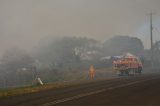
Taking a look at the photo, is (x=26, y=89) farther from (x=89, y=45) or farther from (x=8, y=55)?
(x=89, y=45)

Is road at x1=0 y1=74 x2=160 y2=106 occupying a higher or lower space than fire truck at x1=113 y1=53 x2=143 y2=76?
lower

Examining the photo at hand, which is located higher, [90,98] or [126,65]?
[126,65]

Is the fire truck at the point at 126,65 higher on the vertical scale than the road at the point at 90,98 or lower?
higher

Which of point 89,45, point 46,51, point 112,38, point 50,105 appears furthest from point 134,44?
point 50,105

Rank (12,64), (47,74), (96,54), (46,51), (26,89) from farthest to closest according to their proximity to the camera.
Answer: (96,54) < (46,51) < (12,64) < (47,74) < (26,89)

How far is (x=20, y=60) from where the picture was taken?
73.4 m

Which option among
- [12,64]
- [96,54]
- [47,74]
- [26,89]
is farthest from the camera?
[96,54]

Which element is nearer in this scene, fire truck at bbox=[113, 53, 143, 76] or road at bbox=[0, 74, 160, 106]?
road at bbox=[0, 74, 160, 106]

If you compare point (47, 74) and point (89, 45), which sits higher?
point (89, 45)

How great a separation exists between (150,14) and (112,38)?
147ft

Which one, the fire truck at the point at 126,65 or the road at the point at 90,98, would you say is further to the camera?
the fire truck at the point at 126,65

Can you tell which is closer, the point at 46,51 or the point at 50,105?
the point at 50,105

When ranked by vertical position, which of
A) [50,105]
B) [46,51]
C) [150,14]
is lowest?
[50,105]

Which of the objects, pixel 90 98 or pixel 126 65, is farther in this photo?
pixel 126 65
